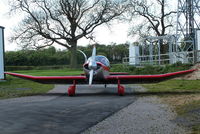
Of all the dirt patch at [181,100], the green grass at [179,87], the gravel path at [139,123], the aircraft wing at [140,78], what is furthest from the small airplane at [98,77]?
the gravel path at [139,123]

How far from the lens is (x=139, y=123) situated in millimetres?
6793

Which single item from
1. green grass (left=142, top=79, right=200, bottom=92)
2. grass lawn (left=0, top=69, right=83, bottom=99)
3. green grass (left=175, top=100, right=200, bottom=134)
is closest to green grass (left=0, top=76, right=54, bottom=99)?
grass lawn (left=0, top=69, right=83, bottom=99)

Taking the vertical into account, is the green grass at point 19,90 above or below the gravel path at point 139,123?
above

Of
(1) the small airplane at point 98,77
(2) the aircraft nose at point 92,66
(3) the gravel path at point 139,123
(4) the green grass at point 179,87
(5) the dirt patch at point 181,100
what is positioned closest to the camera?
(3) the gravel path at point 139,123

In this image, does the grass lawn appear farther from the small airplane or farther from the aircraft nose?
the aircraft nose

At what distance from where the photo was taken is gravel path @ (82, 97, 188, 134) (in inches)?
235

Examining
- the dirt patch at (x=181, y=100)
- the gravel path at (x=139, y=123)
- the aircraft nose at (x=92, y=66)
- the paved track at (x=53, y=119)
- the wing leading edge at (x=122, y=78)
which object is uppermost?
the aircraft nose at (x=92, y=66)

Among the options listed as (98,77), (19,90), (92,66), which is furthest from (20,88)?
(92,66)

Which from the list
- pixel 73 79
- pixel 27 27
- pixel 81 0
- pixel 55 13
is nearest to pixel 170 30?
pixel 81 0

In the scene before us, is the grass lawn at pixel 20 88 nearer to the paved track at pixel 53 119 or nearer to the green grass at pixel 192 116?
the paved track at pixel 53 119

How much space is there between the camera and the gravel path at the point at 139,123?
5977 millimetres

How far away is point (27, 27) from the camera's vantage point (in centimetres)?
3953

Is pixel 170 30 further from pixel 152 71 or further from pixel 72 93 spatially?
pixel 72 93

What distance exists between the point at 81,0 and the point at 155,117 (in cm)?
3713
